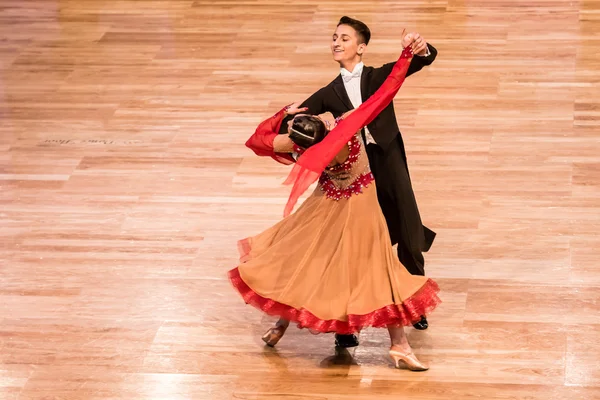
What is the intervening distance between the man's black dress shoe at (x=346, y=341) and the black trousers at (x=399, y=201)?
1.18ft

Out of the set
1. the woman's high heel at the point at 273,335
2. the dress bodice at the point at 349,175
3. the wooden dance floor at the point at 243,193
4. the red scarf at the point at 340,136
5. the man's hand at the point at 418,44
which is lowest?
the wooden dance floor at the point at 243,193

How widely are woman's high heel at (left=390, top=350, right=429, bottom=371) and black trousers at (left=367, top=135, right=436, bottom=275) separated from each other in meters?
0.40

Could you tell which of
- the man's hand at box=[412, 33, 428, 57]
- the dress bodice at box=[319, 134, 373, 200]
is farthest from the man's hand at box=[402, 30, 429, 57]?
the dress bodice at box=[319, 134, 373, 200]

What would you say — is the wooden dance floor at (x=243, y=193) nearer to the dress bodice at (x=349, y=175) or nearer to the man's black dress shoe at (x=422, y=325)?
the man's black dress shoe at (x=422, y=325)

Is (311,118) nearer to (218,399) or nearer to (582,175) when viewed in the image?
(218,399)

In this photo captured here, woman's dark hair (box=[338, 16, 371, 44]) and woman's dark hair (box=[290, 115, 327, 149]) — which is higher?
woman's dark hair (box=[338, 16, 371, 44])

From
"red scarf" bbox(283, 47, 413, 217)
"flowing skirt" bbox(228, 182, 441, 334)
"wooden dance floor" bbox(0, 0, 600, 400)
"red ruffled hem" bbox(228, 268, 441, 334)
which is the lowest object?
"wooden dance floor" bbox(0, 0, 600, 400)

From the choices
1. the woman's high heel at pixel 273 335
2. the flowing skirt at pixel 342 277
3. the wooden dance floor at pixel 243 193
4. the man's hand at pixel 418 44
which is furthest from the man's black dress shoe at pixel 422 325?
the man's hand at pixel 418 44

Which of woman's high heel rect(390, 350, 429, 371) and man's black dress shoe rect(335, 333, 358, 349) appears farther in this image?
man's black dress shoe rect(335, 333, 358, 349)

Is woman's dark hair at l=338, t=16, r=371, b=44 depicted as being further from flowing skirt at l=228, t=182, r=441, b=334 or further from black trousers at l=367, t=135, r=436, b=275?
flowing skirt at l=228, t=182, r=441, b=334

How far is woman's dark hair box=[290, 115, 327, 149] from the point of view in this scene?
14.7 feet

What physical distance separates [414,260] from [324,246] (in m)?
0.51

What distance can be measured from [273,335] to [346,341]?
11.2 inches

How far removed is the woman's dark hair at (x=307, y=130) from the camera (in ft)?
14.7
